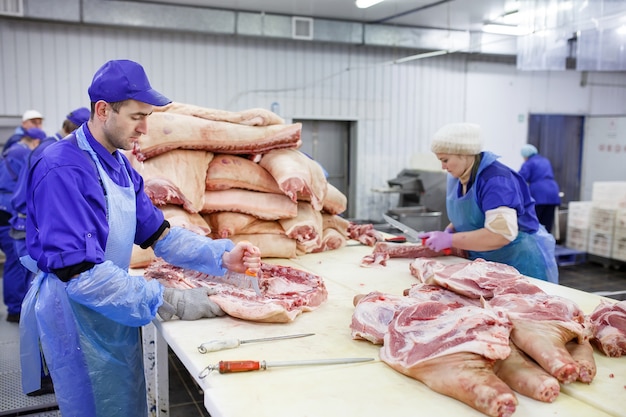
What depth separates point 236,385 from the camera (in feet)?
6.67

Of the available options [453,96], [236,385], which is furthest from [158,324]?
[453,96]

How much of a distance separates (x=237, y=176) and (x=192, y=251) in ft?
4.92

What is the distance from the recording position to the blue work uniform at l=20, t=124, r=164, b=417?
227 centimetres

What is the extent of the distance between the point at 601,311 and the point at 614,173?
1159cm

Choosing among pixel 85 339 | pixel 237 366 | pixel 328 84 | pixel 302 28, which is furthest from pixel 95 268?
pixel 328 84

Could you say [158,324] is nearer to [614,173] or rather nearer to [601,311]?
[601,311]

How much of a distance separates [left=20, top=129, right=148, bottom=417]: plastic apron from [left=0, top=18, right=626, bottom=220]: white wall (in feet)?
24.0

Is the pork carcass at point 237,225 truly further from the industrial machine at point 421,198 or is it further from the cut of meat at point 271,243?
the industrial machine at point 421,198

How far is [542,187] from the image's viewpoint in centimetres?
1021

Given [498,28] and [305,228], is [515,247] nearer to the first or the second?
[305,228]

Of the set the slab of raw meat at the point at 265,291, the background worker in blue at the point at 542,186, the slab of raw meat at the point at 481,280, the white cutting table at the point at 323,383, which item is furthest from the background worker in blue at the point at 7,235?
the background worker in blue at the point at 542,186

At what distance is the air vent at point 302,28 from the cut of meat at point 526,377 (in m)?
8.66

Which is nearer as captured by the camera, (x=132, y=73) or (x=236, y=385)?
(x=236, y=385)

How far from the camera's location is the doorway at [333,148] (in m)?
11.3
